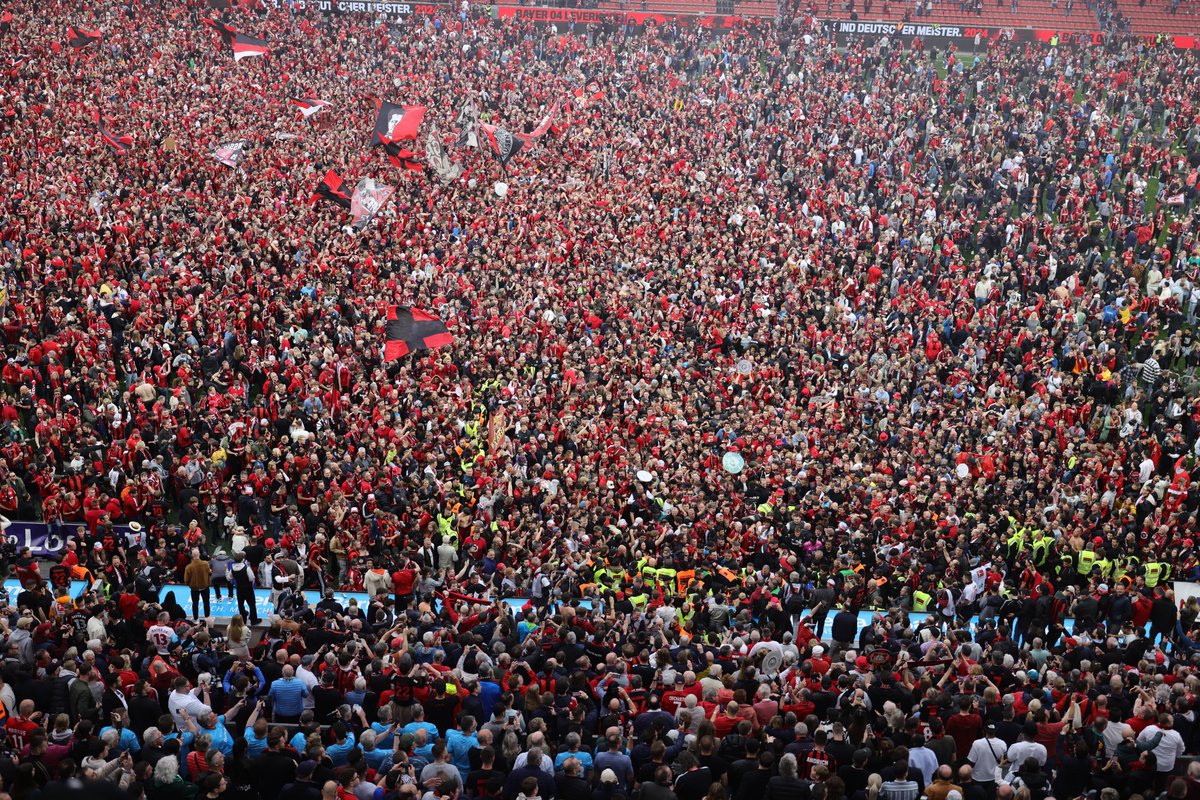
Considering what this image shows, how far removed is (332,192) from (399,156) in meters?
3.80

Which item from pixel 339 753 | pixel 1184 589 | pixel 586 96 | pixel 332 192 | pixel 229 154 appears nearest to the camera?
pixel 339 753

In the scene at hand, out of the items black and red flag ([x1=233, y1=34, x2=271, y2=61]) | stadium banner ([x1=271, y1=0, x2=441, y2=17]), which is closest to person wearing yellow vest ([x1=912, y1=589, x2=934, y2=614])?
black and red flag ([x1=233, y1=34, x2=271, y2=61])

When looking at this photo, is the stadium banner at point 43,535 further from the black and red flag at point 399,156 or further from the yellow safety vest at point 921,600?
the black and red flag at point 399,156

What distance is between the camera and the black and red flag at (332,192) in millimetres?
29078

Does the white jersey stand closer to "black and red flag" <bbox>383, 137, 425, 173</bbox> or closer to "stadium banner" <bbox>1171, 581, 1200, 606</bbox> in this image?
"stadium banner" <bbox>1171, 581, 1200, 606</bbox>

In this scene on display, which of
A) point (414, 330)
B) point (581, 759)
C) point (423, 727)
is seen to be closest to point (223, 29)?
point (414, 330)

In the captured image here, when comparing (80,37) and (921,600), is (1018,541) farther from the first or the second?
(80,37)

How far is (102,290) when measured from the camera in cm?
2358

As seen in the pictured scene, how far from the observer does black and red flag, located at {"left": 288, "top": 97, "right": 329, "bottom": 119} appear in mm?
34438

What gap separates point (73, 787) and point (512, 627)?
929cm

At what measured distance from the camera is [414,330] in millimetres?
23672

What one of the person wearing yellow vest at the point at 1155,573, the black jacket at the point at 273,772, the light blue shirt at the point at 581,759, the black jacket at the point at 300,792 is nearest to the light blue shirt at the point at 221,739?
the black jacket at the point at 273,772

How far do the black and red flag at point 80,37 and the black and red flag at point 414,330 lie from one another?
→ 20.5 m

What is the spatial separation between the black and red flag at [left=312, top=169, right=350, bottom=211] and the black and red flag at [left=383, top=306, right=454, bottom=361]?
267 inches
